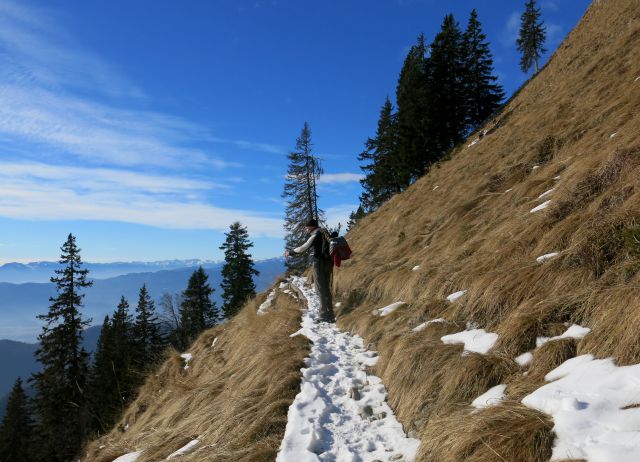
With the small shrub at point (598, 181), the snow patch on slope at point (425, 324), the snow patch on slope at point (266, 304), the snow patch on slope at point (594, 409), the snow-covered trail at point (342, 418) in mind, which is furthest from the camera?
the snow patch on slope at point (266, 304)

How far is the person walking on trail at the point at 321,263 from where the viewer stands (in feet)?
28.5

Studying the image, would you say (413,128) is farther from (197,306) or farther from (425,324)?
(197,306)

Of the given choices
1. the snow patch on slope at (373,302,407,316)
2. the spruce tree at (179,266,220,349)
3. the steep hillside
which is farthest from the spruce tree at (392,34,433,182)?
the spruce tree at (179,266,220,349)

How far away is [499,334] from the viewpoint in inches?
156

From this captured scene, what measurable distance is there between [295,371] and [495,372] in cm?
295

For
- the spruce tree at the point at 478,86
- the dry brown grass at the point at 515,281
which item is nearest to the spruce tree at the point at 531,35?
the spruce tree at the point at 478,86

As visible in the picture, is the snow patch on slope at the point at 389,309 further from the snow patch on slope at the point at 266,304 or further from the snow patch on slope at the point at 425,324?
the snow patch on slope at the point at 266,304

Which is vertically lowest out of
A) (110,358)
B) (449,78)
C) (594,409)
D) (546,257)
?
(110,358)

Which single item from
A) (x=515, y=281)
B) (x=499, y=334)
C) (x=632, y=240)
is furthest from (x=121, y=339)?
(x=632, y=240)

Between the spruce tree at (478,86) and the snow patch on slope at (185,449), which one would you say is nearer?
the snow patch on slope at (185,449)

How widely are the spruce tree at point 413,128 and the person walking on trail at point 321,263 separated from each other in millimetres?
21610

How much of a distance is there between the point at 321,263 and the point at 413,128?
77.4ft

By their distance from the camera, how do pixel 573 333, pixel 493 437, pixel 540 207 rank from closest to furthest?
pixel 493 437 < pixel 573 333 < pixel 540 207

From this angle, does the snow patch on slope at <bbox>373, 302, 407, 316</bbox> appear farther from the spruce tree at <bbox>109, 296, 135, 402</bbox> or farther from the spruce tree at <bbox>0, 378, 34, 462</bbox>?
the spruce tree at <bbox>0, 378, 34, 462</bbox>
